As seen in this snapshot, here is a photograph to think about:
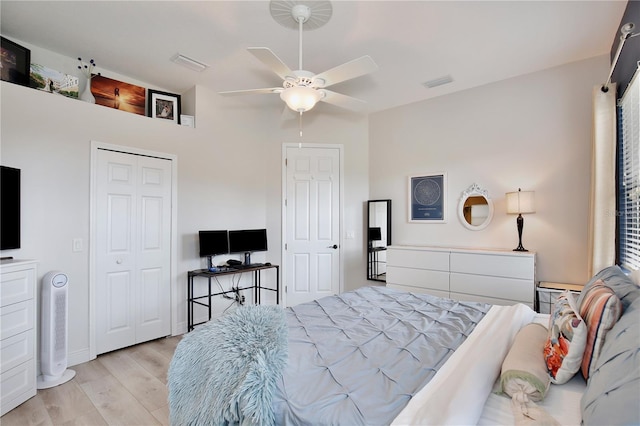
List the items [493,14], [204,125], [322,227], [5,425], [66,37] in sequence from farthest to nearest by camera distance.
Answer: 1. [322,227]
2. [204,125]
3. [66,37]
4. [493,14]
5. [5,425]

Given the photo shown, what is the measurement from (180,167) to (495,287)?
12.0 feet

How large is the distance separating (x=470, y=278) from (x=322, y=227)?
198 centimetres

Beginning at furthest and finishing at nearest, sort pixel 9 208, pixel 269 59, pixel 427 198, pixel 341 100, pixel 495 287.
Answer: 1. pixel 427 198
2. pixel 495 287
3. pixel 341 100
4. pixel 9 208
5. pixel 269 59

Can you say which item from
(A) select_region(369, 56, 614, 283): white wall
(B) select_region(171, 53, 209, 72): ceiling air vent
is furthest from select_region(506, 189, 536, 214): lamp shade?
(B) select_region(171, 53, 209, 72): ceiling air vent

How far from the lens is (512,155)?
3.38 m

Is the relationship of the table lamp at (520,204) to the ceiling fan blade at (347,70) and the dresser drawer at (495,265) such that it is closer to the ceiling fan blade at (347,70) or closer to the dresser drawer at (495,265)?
the dresser drawer at (495,265)

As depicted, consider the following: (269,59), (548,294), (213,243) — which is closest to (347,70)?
(269,59)

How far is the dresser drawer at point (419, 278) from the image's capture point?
11.1 ft

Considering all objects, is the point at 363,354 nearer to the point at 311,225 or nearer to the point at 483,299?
the point at 483,299

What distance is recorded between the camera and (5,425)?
194 centimetres

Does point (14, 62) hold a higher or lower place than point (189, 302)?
higher

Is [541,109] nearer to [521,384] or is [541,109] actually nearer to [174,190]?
[521,384]

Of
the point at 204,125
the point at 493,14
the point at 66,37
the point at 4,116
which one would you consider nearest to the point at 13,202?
the point at 4,116

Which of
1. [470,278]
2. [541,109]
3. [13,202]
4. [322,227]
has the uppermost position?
[541,109]
